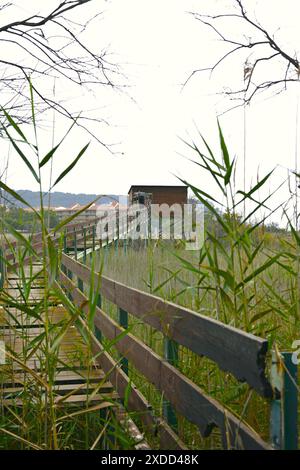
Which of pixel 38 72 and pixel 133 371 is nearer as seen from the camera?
pixel 133 371

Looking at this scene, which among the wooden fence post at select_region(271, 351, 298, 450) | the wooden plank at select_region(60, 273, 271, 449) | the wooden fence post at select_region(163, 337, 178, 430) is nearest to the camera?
the wooden fence post at select_region(271, 351, 298, 450)

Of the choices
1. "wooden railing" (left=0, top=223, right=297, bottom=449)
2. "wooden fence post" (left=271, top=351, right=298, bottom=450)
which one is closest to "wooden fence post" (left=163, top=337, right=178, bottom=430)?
"wooden railing" (left=0, top=223, right=297, bottom=449)

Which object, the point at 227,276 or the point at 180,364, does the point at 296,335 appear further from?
the point at 227,276

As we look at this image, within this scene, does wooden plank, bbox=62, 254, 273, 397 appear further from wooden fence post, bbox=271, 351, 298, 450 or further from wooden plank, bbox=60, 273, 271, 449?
wooden plank, bbox=60, 273, 271, 449

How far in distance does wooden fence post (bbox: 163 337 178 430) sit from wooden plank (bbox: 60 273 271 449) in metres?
0.04

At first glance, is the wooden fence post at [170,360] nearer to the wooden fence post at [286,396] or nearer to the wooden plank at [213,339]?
the wooden plank at [213,339]

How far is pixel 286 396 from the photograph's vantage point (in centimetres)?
165

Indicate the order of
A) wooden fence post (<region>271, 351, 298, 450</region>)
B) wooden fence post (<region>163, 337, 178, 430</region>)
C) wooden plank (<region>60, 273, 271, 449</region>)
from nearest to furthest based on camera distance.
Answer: wooden fence post (<region>271, 351, 298, 450</region>), wooden plank (<region>60, 273, 271, 449</region>), wooden fence post (<region>163, 337, 178, 430</region>)

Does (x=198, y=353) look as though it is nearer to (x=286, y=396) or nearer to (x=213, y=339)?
(x=213, y=339)

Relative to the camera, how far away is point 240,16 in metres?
11.7

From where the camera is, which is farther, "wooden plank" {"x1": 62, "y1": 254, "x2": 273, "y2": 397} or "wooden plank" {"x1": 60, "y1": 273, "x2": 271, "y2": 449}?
"wooden plank" {"x1": 60, "y1": 273, "x2": 271, "y2": 449}

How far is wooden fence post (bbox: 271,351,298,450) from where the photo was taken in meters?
1.64
